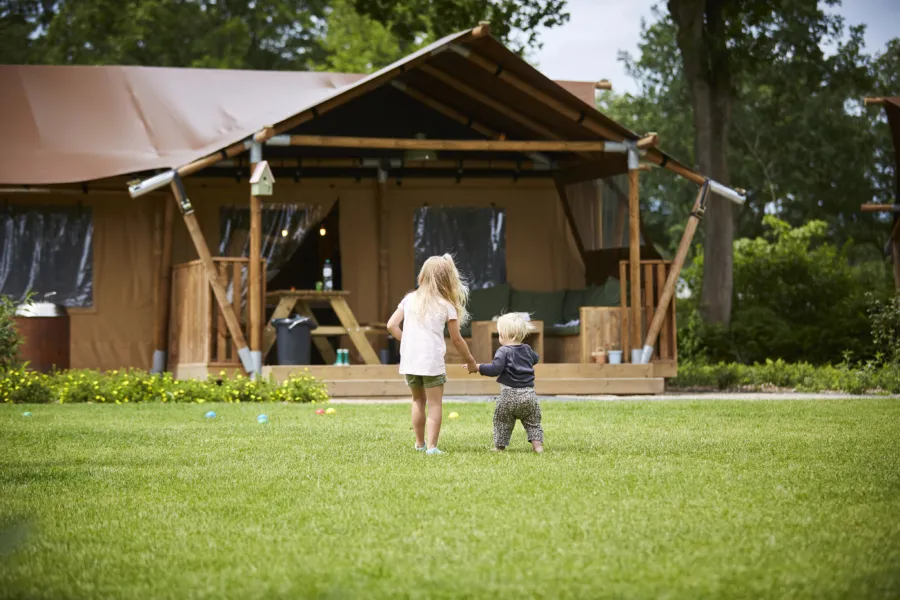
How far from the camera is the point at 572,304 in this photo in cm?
1702

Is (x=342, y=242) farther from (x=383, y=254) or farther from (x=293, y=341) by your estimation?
(x=293, y=341)

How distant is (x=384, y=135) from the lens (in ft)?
54.8

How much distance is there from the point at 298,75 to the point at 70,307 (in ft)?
15.1

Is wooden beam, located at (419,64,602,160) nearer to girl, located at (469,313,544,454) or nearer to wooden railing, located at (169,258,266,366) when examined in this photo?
wooden railing, located at (169,258,266,366)

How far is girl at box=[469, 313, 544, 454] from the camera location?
787 cm

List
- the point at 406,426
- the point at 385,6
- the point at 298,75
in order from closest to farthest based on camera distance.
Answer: the point at 406,426 → the point at 298,75 → the point at 385,6

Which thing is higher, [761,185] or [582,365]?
[761,185]

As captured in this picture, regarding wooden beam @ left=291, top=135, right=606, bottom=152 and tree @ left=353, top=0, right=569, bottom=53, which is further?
tree @ left=353, top=0, right=569, bottom=53

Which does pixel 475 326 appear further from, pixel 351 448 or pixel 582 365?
pixel 351 448

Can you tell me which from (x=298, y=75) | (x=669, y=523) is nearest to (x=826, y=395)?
(x=298, y=75)

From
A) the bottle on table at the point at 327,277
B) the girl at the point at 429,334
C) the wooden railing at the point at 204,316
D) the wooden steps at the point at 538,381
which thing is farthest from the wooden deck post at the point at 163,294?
the girl at the point at 429,334

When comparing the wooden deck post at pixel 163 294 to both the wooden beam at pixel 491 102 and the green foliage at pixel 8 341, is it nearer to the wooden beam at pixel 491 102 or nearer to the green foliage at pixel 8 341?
the green foliage at pixel 8 341

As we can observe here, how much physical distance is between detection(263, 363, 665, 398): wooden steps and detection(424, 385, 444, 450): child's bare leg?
20.9 feet

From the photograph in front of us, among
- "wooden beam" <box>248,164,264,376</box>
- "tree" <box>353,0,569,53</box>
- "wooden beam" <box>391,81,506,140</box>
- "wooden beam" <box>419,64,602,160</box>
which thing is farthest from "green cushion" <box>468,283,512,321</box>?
"tree" <box>353,0,569,53</box>
